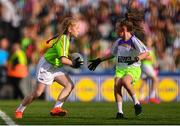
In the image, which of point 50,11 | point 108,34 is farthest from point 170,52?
point 50,11

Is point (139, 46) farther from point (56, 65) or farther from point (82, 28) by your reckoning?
point (82, 28)

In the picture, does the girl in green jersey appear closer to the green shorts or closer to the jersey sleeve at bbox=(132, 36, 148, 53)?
the green shorts

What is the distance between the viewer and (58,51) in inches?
532

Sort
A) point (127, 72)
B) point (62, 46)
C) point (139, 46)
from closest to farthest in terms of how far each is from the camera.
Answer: point (62, 46) → point (139, 46) → point (127, 72)

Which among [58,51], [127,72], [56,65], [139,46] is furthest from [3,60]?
[139,46]

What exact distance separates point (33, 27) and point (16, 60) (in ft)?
4.36

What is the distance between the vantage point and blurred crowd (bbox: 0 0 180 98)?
78.6 ft

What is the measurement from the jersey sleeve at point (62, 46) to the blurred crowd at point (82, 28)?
10.2m

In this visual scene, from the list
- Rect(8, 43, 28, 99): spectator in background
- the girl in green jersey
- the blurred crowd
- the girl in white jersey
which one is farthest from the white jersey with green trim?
Rect(8, 43, 28, 99): spectator in background

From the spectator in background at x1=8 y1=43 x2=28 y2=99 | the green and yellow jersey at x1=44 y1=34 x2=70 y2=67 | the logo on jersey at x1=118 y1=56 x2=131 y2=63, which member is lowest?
the spectator in background at x1=8 y1=43 x2=28 y2=99

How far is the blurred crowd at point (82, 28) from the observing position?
2397 cm

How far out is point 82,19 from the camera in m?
24.5

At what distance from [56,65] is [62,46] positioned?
20.6 inches

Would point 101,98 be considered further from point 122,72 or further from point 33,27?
point 122,72
